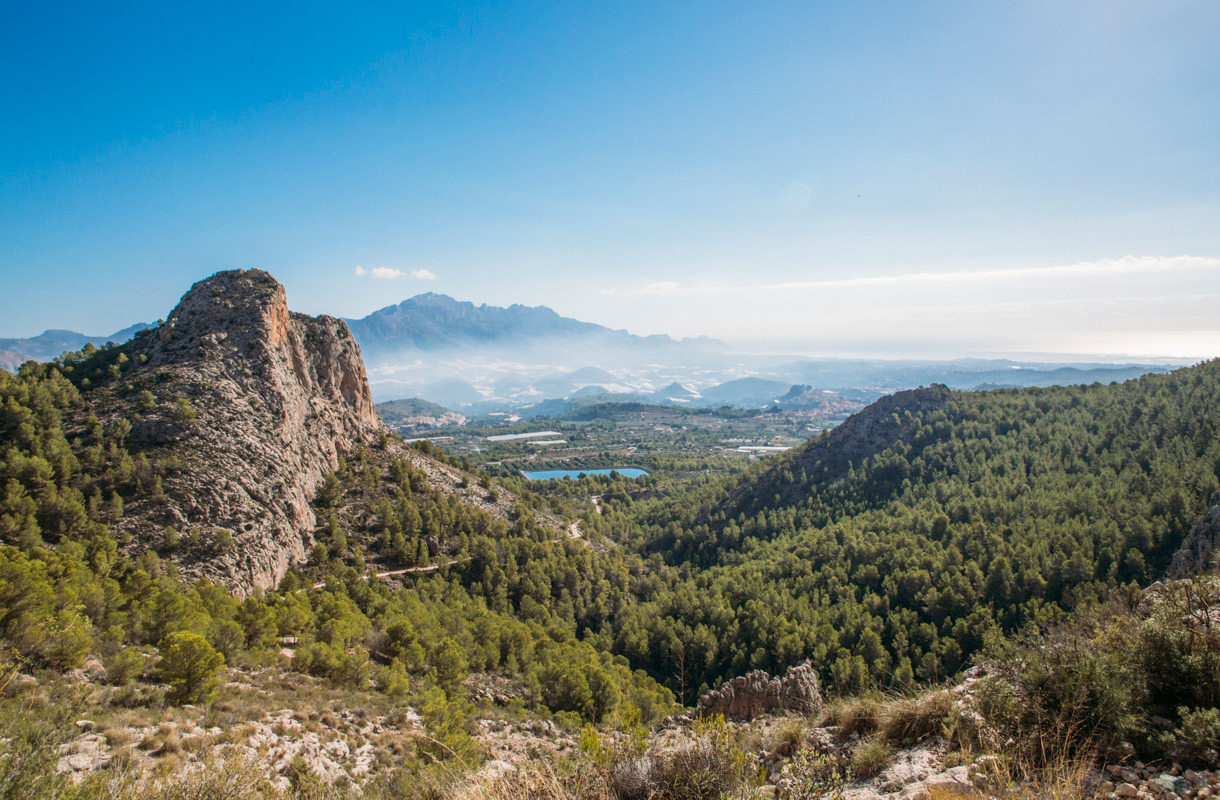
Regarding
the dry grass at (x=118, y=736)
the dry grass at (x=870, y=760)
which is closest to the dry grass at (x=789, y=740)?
the dry grass at (x=870, y=760)

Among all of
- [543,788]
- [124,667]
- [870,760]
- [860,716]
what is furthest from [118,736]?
[860,716]

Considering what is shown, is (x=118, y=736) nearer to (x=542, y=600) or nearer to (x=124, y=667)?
(x=124, y=667)

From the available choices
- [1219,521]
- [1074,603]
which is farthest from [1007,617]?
[1219,521]

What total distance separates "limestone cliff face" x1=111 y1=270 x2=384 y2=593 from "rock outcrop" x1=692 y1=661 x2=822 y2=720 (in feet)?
104

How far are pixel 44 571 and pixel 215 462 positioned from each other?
682 inches

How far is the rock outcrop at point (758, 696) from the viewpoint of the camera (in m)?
23.3

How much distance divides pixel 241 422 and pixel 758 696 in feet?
146

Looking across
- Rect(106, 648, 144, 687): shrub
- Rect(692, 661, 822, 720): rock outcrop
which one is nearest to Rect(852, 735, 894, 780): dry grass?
Rect(692, 661, 822, 720): rock outcrop

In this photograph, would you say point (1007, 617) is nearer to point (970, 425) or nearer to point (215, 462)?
point (970, 425)

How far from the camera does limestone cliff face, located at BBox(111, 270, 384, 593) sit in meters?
34.0

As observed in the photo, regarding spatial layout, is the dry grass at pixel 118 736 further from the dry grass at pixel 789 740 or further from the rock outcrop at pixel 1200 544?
the rock outcrop at pixel 1200 544

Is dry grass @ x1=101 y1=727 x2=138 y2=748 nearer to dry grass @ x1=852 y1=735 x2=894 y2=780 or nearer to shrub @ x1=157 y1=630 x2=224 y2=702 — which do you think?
shrub @ x1=157 y1=630 x2=224 y2=702

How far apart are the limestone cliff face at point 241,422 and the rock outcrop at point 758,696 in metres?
31.8

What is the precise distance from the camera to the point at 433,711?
71.0ft
